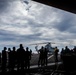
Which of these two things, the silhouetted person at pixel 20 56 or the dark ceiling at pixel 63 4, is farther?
the silhouetted person at pixel 20 56

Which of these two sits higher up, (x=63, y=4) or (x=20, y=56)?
(x=63, y=4)

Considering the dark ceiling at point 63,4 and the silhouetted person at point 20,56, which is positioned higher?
the dark ceiling at point 63,4

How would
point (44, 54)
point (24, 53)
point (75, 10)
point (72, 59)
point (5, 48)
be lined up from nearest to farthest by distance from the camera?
point (75, 10)
point (72, 59)
point (5, 48)
point (24, 53)
point (44, 54)

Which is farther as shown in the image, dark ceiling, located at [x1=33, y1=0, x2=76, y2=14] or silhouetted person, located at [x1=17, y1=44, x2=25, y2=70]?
silhouetted person, located at [x1=17, y1=44, x2=25, y2=70]

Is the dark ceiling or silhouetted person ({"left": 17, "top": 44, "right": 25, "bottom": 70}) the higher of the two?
the dark ceiling

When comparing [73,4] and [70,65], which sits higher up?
[73,4]

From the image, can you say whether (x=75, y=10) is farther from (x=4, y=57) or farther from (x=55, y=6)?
(x=4, y=57)

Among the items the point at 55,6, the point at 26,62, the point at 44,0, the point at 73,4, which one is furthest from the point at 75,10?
the point at 26,62

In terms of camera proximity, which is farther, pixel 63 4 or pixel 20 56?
pixel 20 56

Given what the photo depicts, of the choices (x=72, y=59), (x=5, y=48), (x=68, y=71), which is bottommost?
(x=68, y=71)

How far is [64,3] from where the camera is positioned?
4.67 m

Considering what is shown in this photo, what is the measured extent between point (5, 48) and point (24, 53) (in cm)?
200

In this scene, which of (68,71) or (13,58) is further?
(13,58)

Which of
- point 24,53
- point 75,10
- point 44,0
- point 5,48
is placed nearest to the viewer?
point 44,0
